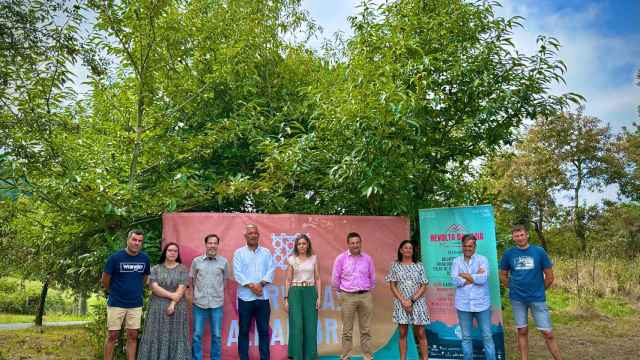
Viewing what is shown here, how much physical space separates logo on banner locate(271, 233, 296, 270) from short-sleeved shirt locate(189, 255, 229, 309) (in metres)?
0.72

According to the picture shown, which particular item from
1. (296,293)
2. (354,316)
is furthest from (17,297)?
(354,316)

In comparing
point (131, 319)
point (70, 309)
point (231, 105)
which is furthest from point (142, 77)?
point (70, 309)

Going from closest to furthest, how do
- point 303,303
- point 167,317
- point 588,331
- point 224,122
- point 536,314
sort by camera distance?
1. point 167,317
2. point 536,314
3. point 303,303
4. point 224,122
5. point 588,331

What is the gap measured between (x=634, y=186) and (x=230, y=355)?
1961 cm

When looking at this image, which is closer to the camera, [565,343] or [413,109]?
[413,109]

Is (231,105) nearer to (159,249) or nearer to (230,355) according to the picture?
(159,249)

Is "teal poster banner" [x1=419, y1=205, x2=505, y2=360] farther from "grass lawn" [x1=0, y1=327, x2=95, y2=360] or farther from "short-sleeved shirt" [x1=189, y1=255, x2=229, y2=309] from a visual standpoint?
"grass lawn" [x1=0, y1=327, x2=95, y2=360]

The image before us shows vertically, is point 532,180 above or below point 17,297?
above

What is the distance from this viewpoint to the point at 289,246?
19.5ft

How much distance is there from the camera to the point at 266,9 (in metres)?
8.62

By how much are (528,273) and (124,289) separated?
13.9ft

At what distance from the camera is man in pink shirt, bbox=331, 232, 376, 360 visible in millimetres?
5469

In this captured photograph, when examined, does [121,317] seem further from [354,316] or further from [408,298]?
[408,298]

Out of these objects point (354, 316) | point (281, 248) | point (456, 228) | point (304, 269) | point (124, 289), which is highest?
point (456, 228)
